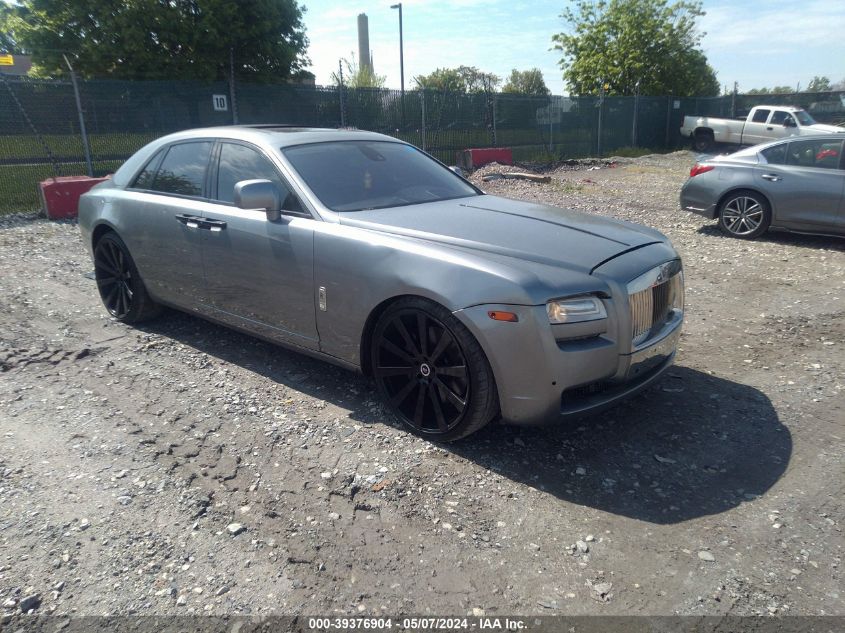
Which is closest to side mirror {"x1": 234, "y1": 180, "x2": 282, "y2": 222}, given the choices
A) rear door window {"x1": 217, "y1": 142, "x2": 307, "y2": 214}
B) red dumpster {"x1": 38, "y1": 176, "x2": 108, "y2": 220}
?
rear door window {"x1": 217, "y1": 142, "x2": 307, "y2": 214}

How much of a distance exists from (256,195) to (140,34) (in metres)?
23.2

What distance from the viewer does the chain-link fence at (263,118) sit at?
1189cm

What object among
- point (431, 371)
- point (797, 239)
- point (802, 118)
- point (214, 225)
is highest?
point (802, 118)

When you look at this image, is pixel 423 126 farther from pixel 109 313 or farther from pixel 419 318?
pixel 419 318

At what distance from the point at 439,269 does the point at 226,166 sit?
211cm

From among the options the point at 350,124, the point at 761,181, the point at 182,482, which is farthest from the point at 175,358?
the point at 350,124

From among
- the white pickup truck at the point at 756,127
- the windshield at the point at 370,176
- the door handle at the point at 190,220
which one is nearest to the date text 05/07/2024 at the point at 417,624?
the windshield at the point at 370,176

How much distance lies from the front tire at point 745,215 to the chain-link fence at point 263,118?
380 inches

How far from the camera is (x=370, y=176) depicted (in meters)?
4.46

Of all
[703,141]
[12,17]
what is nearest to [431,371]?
[703,141]

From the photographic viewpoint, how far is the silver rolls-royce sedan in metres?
3.21

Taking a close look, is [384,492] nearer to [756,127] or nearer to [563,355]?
[563,355]

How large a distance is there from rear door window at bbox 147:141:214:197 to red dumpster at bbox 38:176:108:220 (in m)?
6.86

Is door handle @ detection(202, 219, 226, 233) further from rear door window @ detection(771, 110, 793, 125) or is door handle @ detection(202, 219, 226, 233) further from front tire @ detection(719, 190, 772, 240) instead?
rear door window @ detection(771, 110, 793, 125)
